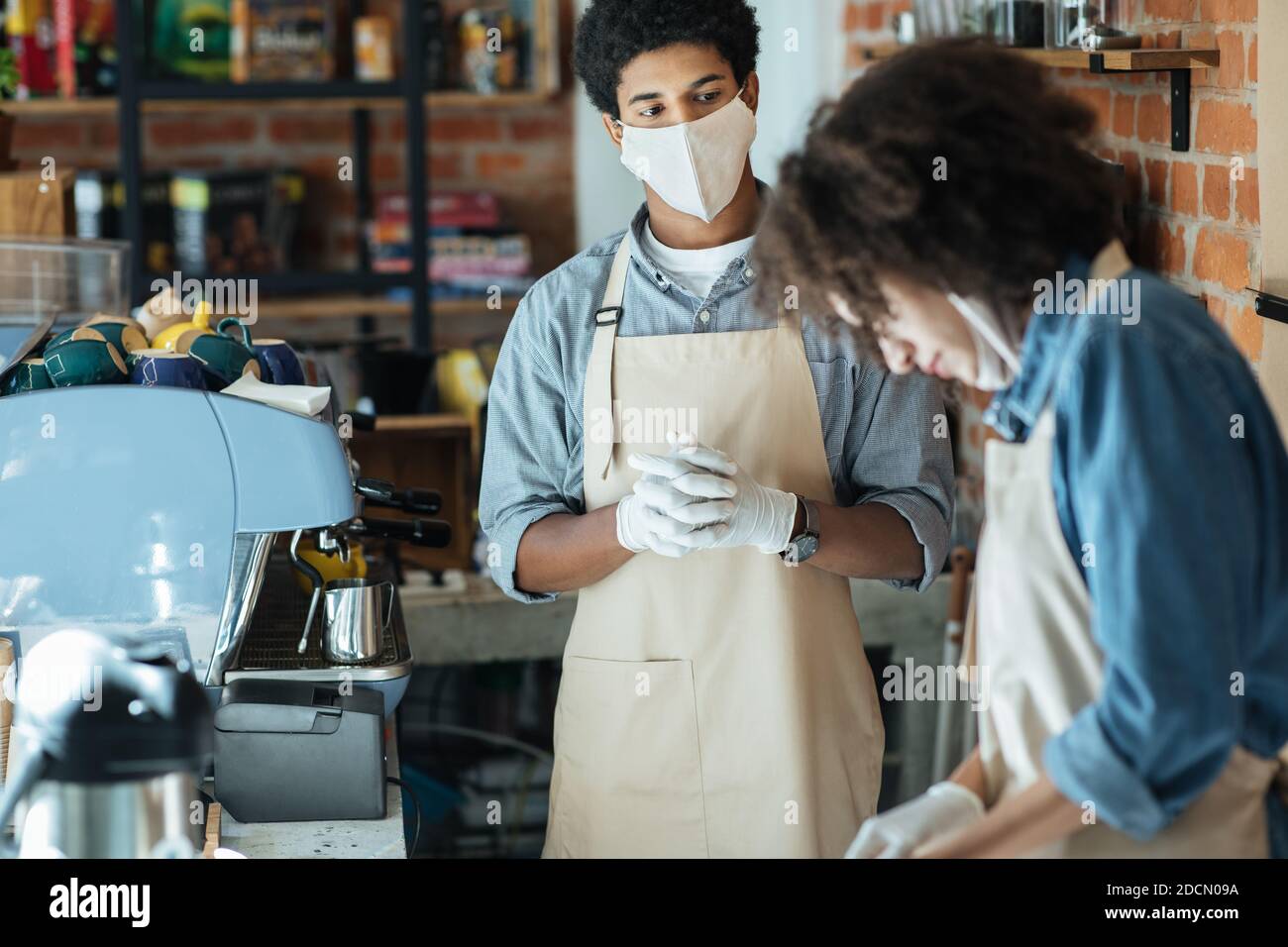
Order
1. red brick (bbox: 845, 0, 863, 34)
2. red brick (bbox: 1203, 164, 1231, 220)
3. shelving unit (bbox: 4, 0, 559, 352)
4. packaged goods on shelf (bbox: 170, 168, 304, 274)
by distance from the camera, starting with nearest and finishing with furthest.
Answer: red brick (bbox: 1203, 164, 1231, 220), red brick (bbox: 845, 0, 863, 34), shelving unit (bbox: 4, 0, 559, 352), packaged goods on shelf (bbox: 170, 168, 304, 274)

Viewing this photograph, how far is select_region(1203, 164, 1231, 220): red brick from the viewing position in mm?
1780

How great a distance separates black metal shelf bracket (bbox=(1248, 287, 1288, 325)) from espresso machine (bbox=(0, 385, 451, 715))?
1.02 meters

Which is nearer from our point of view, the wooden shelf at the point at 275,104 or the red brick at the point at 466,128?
the wooden shelf at the point at 275,104

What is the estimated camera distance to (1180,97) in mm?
1858

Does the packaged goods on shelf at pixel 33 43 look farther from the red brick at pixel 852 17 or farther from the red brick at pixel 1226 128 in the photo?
the red brick at pixel 1226 128

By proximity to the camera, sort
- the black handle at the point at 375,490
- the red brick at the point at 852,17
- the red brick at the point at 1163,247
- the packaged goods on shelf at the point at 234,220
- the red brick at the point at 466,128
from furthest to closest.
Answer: the red brick at the point at 466,128
the packaged goods on shelf at the point at 234,220
the red brick at the point at 852,17
the red brick at the point at 1163,247
the black handle at the point at 375,490

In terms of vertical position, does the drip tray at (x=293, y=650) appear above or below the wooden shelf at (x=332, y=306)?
below

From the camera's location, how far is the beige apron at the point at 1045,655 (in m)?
0.93

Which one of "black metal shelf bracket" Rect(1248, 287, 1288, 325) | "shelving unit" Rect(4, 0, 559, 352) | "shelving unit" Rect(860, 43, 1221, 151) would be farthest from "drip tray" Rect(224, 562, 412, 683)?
"shelving unit" Rect(4, 0, 559, 352)

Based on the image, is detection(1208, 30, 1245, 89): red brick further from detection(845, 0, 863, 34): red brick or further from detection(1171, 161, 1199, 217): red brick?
detection(845, 0, 863, 34): red brick

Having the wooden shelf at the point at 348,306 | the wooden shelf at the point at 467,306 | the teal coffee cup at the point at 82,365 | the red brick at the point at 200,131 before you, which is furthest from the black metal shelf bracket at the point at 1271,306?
the red brick at the point at 200,131

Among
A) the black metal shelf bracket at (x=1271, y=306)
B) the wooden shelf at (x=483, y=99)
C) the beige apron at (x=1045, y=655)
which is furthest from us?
the wooden shelf at (x=483, y=99)

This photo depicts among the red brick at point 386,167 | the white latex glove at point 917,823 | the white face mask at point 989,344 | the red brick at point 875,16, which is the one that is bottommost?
the white latex glove at point 917,823

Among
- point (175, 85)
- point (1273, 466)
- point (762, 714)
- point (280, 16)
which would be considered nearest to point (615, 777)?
point (762, 714)
